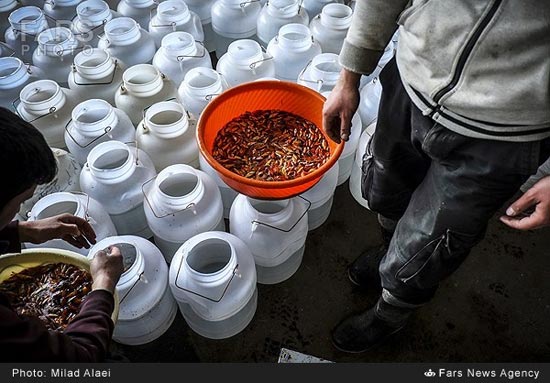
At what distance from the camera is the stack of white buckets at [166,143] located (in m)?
1.70

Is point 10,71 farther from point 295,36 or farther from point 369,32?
point 369,32

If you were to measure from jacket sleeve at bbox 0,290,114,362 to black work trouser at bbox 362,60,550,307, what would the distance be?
857 millimetres

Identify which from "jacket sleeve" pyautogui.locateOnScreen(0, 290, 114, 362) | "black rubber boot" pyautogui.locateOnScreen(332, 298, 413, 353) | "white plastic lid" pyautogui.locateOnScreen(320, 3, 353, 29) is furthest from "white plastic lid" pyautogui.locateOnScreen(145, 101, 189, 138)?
"black rubber boot" pyautogui.locateOnScreen(332, 298, 413, 353)

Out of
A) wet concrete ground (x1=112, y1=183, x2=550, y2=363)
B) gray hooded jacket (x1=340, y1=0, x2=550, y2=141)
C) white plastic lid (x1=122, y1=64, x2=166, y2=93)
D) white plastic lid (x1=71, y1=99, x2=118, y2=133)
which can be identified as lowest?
wet concrete ground (x1=112, y1=183, x2=550, y2=363)

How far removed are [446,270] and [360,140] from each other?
883 millimetres

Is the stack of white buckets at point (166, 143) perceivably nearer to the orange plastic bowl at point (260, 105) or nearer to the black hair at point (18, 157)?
the orange plastic bowl at point (260, 105)

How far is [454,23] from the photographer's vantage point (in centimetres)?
98

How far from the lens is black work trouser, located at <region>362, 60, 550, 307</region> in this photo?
42.9 inches

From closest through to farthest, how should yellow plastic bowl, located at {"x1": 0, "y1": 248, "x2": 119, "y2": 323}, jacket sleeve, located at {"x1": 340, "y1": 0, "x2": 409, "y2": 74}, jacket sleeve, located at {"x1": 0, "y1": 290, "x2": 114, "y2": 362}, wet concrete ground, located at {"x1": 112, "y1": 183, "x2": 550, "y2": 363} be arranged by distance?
jacket sleeve, located at {"x1": 0, "y1": 290, "x2": 114, "y2": 362}, jacket sleeve, located at {"x1": 340, "y1": 0, "x2": 409, "y2": 74}, yellow plastic bowl, located at {"x1": 0, "y1": 248, "x2": 119, "y2": 323}, wet concrete ground, located at {"x1": 112, "y1": 183, "x2": 550, "y2": 363}

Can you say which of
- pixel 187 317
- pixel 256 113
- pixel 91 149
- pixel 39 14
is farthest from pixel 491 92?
pixel 39 14

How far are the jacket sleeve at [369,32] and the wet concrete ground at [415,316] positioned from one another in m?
1.02

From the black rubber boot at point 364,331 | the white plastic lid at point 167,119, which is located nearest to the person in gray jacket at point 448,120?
the black rubber boot at point 364,331

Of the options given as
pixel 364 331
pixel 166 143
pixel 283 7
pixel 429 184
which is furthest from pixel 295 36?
pixel 364 331

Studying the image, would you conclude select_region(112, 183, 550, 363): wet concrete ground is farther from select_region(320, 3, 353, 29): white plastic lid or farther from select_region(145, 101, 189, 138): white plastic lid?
select_region(320, 3, 353, 29): white plastic lid
